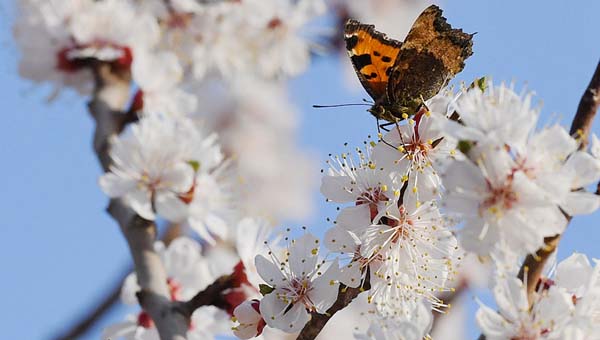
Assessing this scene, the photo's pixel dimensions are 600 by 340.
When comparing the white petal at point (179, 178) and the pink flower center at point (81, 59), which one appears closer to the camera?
the white petal at point (179, 178)

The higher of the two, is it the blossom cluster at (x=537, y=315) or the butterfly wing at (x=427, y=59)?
the butterfly wing at (x=427, y=59)

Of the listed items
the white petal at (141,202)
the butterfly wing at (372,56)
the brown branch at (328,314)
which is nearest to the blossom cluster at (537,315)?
the brown branch at (328,314)

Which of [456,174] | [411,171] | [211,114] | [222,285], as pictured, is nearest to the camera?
[456,174]

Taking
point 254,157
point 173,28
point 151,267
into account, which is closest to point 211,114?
point 254,157

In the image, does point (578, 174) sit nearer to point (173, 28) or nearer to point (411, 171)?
point (411, 171)

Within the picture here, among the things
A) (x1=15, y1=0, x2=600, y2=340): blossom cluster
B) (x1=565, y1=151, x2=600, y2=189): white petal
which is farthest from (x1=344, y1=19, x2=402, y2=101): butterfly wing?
(x1=565, y1=151, x2=600, y2=189): white petal

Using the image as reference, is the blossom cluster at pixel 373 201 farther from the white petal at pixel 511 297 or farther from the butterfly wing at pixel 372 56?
the butterfly wing at pixel 372 56

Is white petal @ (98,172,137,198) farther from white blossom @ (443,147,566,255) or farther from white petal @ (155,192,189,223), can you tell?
white blossom @ (443,147,566,255)

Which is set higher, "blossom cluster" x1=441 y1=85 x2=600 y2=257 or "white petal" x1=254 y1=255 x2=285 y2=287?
"blossom cluster" x1=441 y1=85 x2=600 y2=257
